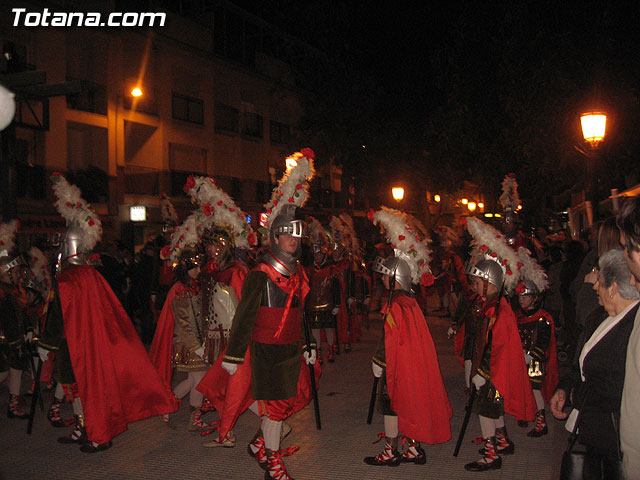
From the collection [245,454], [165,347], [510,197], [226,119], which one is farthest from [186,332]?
[226,119]

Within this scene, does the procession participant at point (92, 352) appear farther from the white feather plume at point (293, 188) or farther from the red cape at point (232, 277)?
the white feather plume at point (293, 188)

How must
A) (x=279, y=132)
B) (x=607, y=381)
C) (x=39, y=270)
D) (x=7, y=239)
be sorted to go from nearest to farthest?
(x=607, y=381) → (x=7, y=239) → (x=39, y=270) → (x=279, y=132)

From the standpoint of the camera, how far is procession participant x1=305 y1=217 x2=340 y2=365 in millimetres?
9344

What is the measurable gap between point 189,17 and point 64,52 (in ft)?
23.0

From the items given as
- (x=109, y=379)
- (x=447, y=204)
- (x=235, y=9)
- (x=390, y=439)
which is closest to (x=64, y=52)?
(x=235, y=9)

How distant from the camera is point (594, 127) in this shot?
8633mm

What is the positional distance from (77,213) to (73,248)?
430 millimetres

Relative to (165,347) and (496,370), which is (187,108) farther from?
(496,370)

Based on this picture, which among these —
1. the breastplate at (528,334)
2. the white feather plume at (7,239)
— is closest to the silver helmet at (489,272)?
the breastplate at (528,334)

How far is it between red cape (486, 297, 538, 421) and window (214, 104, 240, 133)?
79.7ft

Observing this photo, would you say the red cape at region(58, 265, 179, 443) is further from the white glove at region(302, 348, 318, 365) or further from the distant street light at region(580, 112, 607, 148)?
the distant street light at region(580, 112, 607, 148)

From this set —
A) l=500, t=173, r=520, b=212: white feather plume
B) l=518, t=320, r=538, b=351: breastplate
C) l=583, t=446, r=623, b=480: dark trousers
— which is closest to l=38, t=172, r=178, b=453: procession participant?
l=518, t=320, r=538, b=351: breastplate

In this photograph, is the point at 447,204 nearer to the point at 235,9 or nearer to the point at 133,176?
the point at 235,9

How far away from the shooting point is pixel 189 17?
84.5 feet
